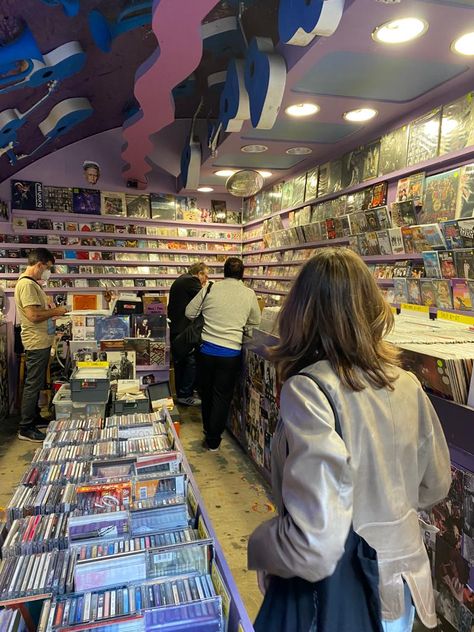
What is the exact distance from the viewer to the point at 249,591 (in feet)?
7.14

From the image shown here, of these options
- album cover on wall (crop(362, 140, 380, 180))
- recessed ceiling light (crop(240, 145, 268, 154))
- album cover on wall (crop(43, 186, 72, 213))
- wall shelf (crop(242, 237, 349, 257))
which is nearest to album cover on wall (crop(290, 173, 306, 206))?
wall shelf (crop(242, 237, 349, 257))

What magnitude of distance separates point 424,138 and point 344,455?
9.36 ft

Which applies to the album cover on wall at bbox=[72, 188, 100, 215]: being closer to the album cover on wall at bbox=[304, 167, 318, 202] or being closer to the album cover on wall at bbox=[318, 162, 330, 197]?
the album cover on wall at bbox=[304, 167, 318, 202]

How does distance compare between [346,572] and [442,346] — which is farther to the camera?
[442,346]

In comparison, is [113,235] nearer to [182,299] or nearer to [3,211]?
[3,211]

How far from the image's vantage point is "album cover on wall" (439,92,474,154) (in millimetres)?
2656

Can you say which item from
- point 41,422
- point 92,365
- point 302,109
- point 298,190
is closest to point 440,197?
point 302,109

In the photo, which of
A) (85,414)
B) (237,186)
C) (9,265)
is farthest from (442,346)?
(9,265)

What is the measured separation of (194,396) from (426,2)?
446 cm

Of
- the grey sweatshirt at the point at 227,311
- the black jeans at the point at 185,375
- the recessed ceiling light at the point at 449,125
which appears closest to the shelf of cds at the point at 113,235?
the black jeans at the point at 185,375

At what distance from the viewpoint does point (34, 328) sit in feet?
13.2

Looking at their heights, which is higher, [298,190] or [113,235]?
[298,190]

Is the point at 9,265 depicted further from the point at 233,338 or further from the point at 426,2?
the point at 426,2

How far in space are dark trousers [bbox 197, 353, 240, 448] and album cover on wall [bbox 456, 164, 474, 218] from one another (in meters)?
2.01
